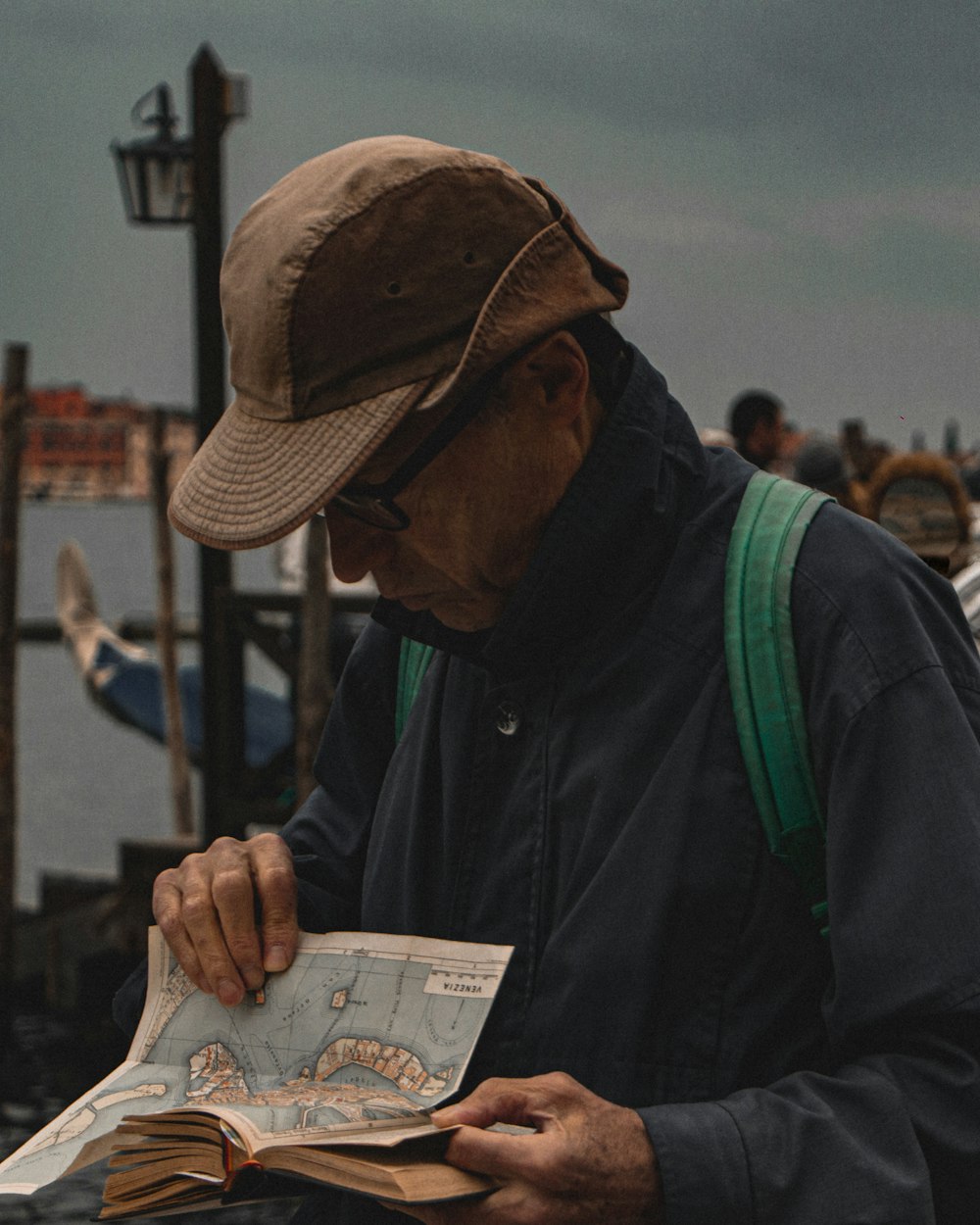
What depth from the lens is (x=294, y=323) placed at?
1.45 meters

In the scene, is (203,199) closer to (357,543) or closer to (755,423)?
(755,423)

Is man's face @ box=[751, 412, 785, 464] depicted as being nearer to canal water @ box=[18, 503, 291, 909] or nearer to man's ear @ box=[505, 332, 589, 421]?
canal water @ box=[18, 503, 291, 909]

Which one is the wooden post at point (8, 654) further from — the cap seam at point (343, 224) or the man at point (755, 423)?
the cap seam at point (343, 224)

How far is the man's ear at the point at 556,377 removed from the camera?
1514 millimetres

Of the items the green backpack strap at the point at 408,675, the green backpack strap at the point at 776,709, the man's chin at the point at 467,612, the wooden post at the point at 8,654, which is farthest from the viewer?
the wooden post at the point at 8,654

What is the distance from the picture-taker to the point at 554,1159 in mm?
1286

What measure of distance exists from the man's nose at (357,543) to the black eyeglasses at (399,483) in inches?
0.6

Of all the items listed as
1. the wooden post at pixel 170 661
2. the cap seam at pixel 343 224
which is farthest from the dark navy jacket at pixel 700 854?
the wooden post at pixel 170 661

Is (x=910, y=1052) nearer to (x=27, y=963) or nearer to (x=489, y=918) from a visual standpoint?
(x=489, y=918)

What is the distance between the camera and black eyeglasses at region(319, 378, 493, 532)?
4.90 ft

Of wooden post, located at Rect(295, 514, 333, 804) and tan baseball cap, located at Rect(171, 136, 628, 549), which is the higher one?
tan baseball cap, located at Rect(171, 136, 628, 549)

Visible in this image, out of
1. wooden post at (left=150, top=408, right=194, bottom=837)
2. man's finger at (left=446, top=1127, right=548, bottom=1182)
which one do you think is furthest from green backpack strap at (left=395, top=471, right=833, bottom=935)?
wooden post at (left=150, top=408, right=194, bottom=837)

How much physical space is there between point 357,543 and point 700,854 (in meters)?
0.44

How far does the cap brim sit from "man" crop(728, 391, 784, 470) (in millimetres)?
6428
